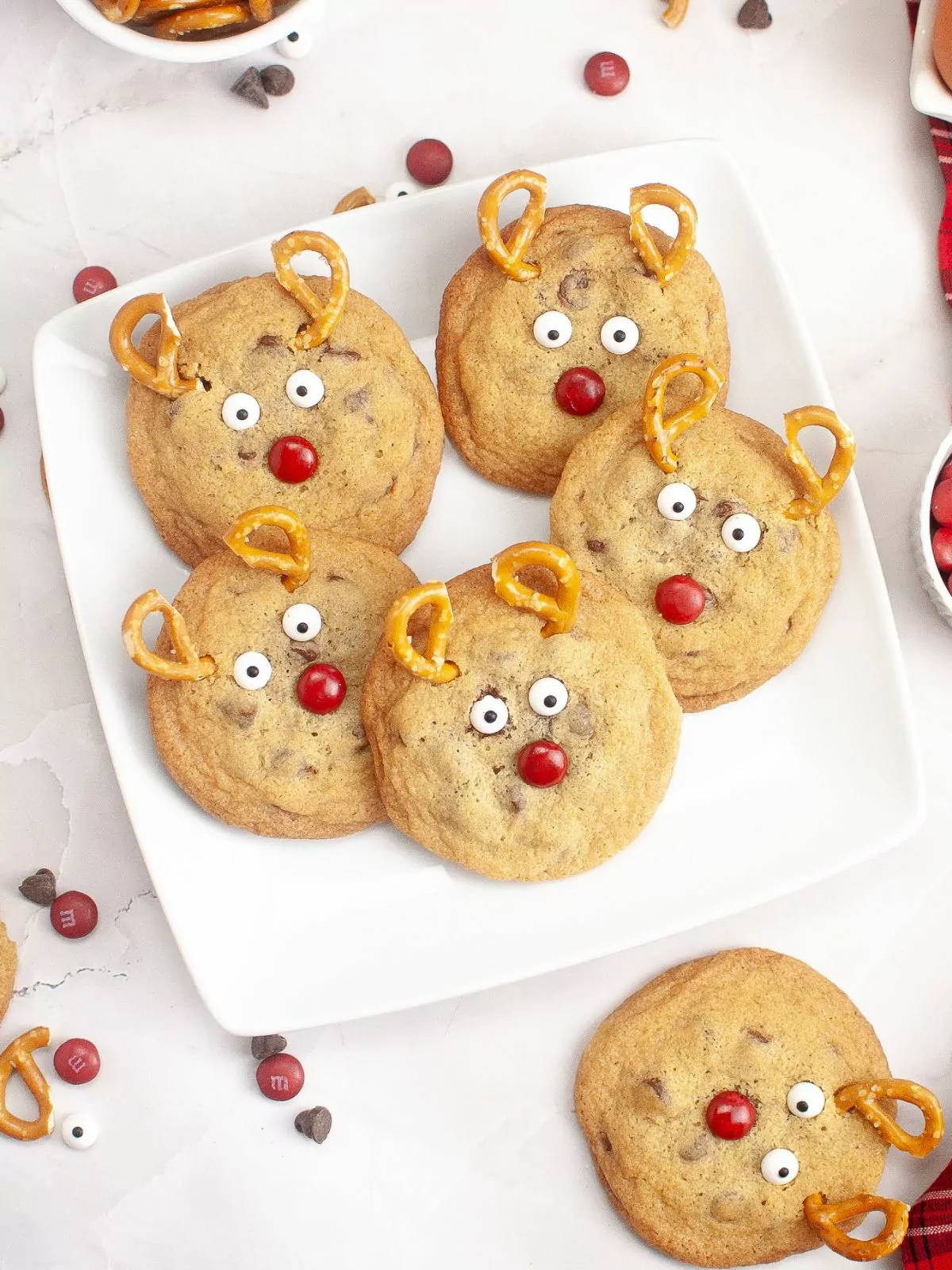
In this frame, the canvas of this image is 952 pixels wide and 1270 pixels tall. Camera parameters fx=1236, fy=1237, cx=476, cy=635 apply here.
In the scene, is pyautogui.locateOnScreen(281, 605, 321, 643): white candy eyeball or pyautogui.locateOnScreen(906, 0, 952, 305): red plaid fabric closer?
pyautogui.locateOnScreen(281, 605, 321, 643): white candy eyeball

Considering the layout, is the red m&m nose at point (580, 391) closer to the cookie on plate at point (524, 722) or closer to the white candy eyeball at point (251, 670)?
the cookie on plate at point (524, 722)

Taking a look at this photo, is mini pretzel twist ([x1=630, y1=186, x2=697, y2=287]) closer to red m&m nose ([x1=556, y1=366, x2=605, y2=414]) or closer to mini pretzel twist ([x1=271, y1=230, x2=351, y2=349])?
red m&m nose ([x1=556, y1=366, x2=605, y2=414])

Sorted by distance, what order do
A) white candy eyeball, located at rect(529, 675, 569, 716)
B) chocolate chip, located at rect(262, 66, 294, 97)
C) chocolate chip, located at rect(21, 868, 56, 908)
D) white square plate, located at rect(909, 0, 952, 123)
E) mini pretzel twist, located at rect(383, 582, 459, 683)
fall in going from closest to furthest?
mini pretzel twist, located at rect(383, 582, 459, 683) → white candy eyeball, located at rect(529, 675, 569, 716) → chocolate chip, located at rect(21, 868, 56, 908) → white square plate, located at rect(909, 0, 952, 123) → chocolate chip, located at rect(262, 66, 294, 97)

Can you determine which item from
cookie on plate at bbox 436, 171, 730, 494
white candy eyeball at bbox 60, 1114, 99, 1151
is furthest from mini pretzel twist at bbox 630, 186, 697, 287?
white candy eyeball at bbox 60, 1114, 99, 1151

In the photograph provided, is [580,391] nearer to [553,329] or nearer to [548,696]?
[553,329]

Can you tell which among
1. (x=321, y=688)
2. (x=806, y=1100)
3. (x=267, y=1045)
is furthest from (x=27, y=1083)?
(x=806, y=1100)
